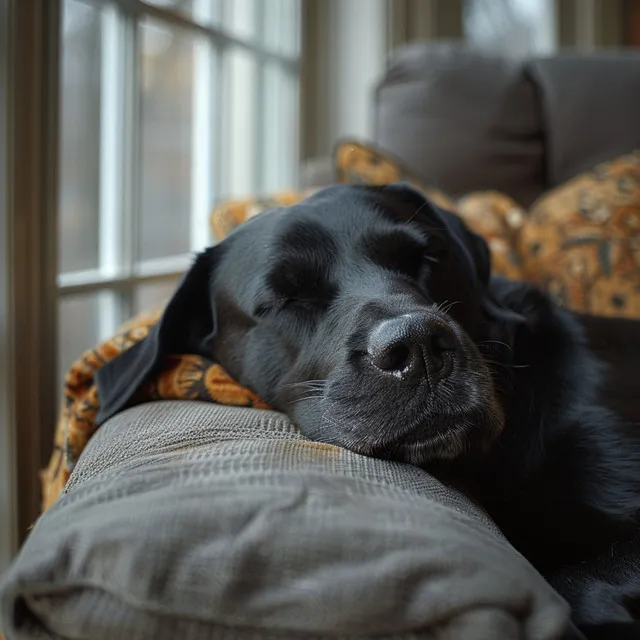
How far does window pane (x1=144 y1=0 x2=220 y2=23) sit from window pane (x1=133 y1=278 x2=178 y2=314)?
2.88ft

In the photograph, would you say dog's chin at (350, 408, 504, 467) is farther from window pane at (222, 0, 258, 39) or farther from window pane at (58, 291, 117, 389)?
window pane at (222, 0, 258, 39)

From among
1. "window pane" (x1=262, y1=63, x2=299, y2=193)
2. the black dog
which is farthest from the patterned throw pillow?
"window pane" (x1=262, y1=63, x2=299, y2=193)

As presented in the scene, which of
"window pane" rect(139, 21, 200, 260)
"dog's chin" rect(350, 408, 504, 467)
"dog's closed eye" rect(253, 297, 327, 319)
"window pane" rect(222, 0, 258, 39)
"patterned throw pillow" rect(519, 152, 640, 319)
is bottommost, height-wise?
"dog's chin" rect(350, 408, 504, 467)

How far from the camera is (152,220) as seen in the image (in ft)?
8.92

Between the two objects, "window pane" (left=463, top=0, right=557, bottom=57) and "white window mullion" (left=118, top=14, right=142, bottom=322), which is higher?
"window pane" (left=463, top=0, right=557, bottom=57)

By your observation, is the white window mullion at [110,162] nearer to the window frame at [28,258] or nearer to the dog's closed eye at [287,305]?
the window frame at [28,258]

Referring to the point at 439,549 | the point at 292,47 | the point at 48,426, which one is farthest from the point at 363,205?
the point at 292,47

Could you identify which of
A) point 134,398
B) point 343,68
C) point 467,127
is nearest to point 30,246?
point 134,398

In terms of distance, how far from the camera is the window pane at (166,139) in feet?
8.57

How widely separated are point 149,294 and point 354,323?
156cm

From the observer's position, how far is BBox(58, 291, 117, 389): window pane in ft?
7.09

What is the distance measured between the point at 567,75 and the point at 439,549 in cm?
238

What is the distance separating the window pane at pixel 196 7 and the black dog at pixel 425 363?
143cm

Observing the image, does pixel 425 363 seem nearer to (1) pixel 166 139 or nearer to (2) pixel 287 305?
(2) pixel 287 305
